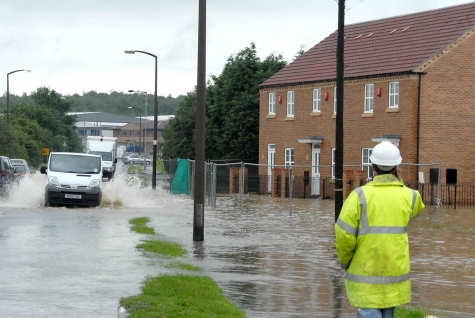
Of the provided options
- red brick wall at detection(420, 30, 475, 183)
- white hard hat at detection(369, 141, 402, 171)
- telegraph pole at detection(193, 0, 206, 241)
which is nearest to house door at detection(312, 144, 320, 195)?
red brick wall at detection(420, 30, 475, 183)

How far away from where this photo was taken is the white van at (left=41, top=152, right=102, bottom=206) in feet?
96.9

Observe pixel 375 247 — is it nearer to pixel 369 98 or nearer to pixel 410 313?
pixel 410 313

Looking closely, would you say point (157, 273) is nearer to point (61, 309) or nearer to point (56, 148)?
point (61, 309)

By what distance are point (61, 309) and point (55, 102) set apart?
460ft

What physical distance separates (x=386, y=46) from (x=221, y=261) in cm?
3066

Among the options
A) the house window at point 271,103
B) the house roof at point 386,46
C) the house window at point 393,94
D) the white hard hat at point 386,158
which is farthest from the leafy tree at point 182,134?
the white hard hat at point 386,158

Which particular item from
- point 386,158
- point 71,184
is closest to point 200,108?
point 71,184

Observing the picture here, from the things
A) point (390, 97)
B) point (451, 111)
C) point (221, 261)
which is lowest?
point (221, 261)

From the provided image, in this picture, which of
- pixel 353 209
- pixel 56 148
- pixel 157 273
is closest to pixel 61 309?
pixel 157 273

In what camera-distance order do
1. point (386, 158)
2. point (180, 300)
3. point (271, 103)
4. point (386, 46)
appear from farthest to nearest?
1. point (271, 103)
2. point (386, 46)
3. point (180, 300)
4. point (386, 158)

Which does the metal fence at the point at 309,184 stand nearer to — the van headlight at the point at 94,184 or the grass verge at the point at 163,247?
the van headlight at the point at 94,184

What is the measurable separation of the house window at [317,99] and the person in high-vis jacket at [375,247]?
41257 millimetres

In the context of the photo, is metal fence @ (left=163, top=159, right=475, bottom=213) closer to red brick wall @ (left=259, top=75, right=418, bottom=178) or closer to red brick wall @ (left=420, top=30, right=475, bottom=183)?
red brick wall @ (left=420, top=30, right=475, bottom=183)

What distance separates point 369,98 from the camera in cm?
4378
